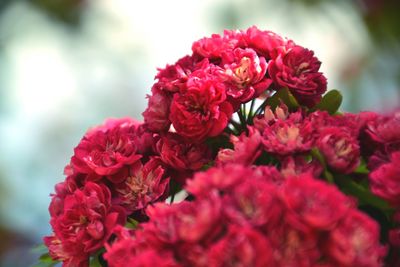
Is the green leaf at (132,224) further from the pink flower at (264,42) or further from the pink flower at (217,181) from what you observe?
the pink flower at (264,42)

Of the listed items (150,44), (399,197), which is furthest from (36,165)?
(399,197)

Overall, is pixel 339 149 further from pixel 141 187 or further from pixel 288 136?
pixel 141 187

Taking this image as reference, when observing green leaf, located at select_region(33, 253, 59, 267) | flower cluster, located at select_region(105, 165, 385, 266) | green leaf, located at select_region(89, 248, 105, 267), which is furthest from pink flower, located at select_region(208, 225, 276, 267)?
green leaf, located at select_region(33, 253, 59, 267)

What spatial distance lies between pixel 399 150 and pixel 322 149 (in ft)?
0.34

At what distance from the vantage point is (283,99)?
0.71m

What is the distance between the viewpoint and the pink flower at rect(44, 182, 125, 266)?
66cm

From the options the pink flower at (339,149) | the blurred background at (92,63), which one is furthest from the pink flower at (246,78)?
the blurred background at (92,63)

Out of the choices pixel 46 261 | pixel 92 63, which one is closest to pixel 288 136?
pixel 46 261

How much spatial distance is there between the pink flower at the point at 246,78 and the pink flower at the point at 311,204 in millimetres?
196

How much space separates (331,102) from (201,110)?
0.51 ft

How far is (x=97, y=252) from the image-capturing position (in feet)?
2.26

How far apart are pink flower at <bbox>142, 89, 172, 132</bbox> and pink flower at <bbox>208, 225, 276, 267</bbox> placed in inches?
9.8

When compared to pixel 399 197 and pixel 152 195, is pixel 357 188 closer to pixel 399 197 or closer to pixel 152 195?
pixel 399 197

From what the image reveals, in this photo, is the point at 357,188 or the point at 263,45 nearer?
the point at 357,188
